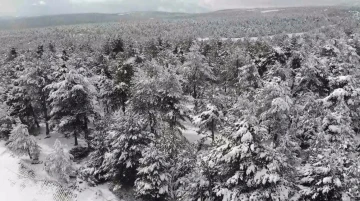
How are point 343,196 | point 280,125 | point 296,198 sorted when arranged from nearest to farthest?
point 343,196
point 296,198
point 280,125

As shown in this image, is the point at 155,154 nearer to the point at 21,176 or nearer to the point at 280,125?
the point at 280,125

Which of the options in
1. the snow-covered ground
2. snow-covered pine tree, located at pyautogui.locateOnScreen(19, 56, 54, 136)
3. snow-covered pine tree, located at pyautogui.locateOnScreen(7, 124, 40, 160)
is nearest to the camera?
the snow-covered ground

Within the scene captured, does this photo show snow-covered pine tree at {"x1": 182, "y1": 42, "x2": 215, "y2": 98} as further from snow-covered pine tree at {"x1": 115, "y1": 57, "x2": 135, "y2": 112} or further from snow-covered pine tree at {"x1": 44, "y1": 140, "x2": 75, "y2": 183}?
snow-covered pine tree at {"x1": 44, "y1": 140, "x2": 75, "y2": 183}

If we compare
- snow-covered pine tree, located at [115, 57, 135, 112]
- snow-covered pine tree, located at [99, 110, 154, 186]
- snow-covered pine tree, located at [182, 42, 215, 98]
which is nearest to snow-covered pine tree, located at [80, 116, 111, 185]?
snow-covered pine tree, located at [99, 110, 154, 186]

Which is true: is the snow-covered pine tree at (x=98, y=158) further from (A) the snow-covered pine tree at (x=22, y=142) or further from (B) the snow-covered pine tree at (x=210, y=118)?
(B) the snow-covered pine tree at (x=210, y=118)

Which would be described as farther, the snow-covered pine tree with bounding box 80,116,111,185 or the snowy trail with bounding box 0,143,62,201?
the snow-covered pine tree with bounding box 80,116,111,185

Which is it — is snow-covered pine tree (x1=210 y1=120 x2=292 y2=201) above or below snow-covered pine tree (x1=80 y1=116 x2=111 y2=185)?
above

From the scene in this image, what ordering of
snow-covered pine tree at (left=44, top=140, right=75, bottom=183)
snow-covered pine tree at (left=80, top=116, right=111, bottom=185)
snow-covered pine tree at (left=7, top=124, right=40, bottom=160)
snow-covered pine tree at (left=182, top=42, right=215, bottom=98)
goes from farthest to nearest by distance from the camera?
snow-covered pine tree at (left=182, top=42, right=215, bottom=98) → snow-covered pine tree at (left=7, top=124, right=40, bottom=160) → snow-covered pine tree at (left=80, top=116, right=111, bottom=185) → snow-covered pine tree at (left=44, top=140, right=75, bottom=183)

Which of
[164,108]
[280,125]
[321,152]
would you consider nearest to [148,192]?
[164,108]
